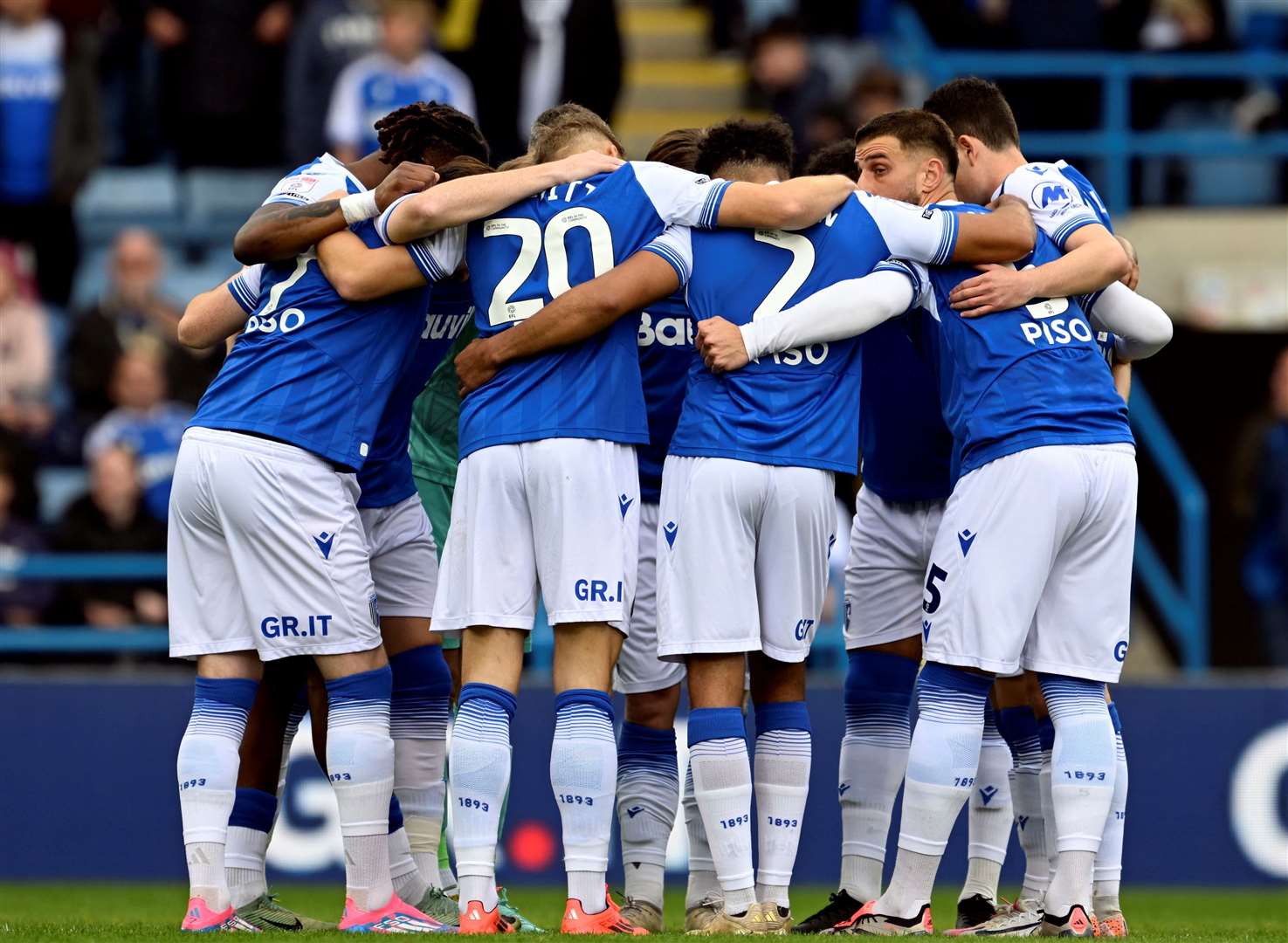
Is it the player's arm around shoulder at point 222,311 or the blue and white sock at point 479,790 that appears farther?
the player's arm around shoulder at point 222,311

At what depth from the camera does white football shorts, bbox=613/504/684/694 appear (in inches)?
302

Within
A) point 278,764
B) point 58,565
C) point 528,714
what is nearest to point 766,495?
point 278,764

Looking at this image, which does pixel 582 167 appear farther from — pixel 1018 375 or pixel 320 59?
pixel 320 59

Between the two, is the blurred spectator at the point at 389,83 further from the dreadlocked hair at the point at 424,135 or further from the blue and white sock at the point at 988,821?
the blue and white sock at the point at 988,821

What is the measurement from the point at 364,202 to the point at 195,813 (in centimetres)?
213

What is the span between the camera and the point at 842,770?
768cm

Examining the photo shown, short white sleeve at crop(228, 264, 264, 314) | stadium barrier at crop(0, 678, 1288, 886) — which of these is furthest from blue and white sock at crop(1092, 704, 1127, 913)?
stadium barrier at crop(0, 678, 1288, 886)

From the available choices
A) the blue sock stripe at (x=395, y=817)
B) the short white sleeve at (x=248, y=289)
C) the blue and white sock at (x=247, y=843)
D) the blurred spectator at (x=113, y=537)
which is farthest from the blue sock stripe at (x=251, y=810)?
the blurred spectator at (x=113, y=537)

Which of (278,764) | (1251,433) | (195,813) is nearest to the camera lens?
(195,813)

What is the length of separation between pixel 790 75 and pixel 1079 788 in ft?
30.6

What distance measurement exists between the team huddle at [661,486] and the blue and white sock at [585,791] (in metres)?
0.01

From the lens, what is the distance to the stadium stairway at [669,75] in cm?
1702

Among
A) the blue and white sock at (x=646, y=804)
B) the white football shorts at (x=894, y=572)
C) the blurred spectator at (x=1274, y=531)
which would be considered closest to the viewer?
the blue and white sock at (x=646, y=804)

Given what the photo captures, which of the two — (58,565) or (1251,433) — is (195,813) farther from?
(1251,433)
